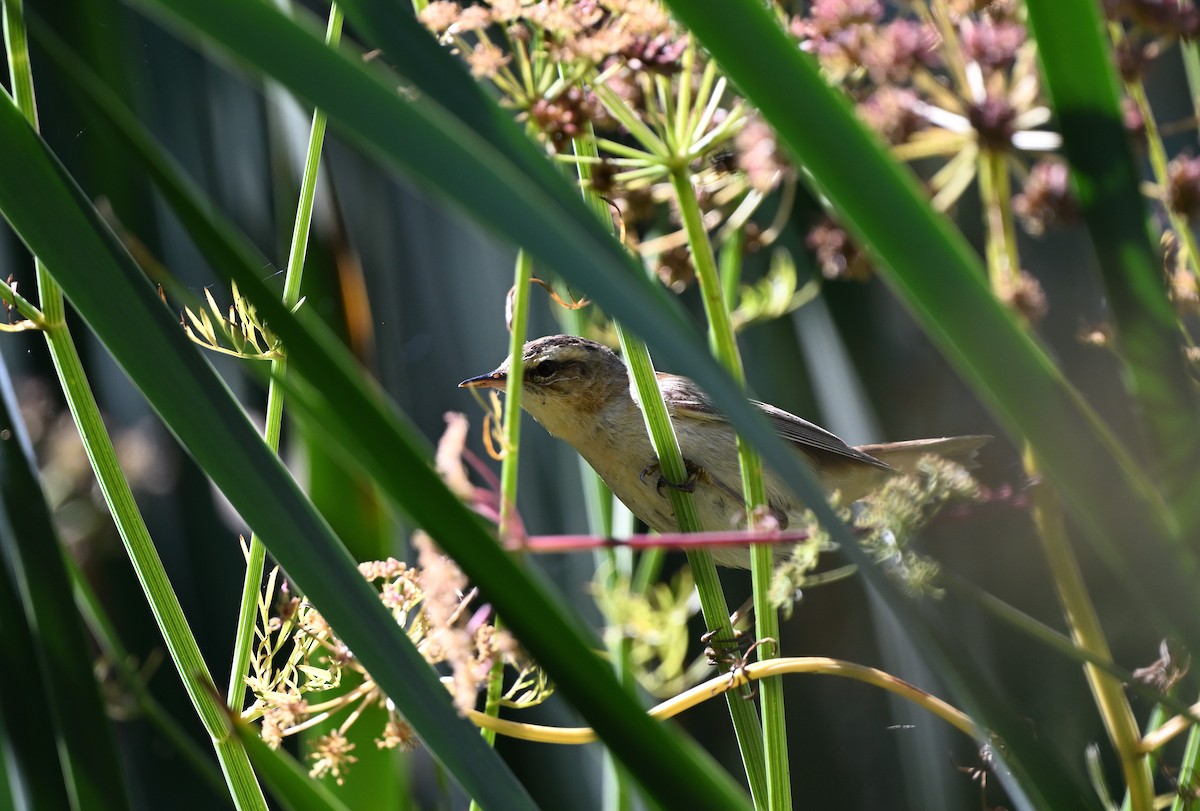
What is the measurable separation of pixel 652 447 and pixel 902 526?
0.74 metres

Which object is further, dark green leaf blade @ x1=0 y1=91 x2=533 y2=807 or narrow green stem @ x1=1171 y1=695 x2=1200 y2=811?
narrow green stem @ x1=1171 y1=695 x2=1200 y2=811

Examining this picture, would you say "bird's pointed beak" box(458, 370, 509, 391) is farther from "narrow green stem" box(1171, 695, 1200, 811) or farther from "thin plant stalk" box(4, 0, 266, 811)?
"narrow green stem" box(1171, 695, 1200, 811)

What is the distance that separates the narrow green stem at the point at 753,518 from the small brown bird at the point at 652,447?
41 centimetres

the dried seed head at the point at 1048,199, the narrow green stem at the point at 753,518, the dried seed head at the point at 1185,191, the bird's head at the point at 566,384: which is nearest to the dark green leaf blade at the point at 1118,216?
the narrow green stem at the point at 753,518

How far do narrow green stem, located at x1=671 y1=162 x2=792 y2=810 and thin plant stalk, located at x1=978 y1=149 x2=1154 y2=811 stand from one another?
271 millimetres

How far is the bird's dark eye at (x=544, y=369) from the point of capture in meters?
1.78

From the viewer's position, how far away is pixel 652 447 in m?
1.56

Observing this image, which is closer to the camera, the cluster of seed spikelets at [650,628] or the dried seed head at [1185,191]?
the cluster of seed spikelets at [650,628]

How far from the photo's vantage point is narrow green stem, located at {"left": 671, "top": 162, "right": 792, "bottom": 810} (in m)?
0.99

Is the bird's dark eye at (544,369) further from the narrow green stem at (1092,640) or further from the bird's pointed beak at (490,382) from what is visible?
the narrow green stem at (1092,640)

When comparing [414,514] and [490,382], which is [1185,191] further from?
[414,514]

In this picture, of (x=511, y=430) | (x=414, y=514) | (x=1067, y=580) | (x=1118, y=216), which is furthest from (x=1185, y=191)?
(x=414, y=514)

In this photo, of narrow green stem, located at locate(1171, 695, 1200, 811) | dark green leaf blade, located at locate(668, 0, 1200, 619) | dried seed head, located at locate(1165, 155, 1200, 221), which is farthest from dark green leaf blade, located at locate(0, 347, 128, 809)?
dried seed head, located at locate(1165, 155, 1200, 221)

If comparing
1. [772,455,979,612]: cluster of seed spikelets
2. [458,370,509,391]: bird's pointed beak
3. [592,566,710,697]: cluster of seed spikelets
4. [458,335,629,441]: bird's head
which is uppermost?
[458,370,509,391]: bird's pointed beak
